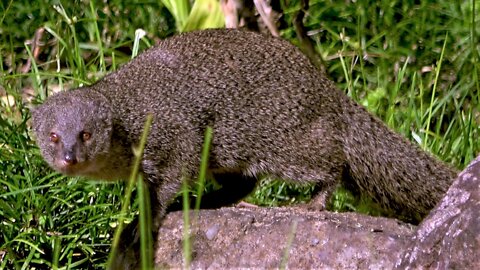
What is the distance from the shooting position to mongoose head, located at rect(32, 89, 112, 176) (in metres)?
3.14

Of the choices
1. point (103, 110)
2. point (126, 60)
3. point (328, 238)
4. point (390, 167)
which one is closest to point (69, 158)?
point (103, 110)

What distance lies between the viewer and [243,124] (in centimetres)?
345

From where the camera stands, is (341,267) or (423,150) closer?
(341,267)

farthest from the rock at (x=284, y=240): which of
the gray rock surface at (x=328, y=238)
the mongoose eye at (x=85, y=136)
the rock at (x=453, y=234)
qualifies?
the mongoose eye at (x=85, y=136)

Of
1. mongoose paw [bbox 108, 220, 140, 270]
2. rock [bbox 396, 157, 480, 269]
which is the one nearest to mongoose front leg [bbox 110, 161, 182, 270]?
mongoose paw [bbox 108, 220, 140, 270]

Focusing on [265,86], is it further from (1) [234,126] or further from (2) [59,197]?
(2) [59,197]

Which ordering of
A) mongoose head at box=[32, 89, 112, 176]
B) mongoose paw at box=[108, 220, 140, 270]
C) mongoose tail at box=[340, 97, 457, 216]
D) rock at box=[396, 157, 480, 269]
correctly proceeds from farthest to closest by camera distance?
mongoose tail at box=[340, 97, 457, 216] < mongoose head at box=[32, 89, 112, 176] < mongoose paw at box=[108, 220, 140, 270] < rock at box=[396, 157, 480, 269]

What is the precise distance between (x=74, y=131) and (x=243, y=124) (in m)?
0.61

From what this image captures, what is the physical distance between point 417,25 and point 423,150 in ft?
3.73

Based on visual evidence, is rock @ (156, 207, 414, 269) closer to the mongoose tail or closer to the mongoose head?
the mongoose head

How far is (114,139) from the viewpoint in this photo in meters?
3.32

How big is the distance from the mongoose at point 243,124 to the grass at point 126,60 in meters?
0.19

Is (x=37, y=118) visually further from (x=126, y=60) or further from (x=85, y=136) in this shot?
(x=126, y=60)

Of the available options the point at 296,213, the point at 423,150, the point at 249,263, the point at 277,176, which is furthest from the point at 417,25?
the point at 249,263
